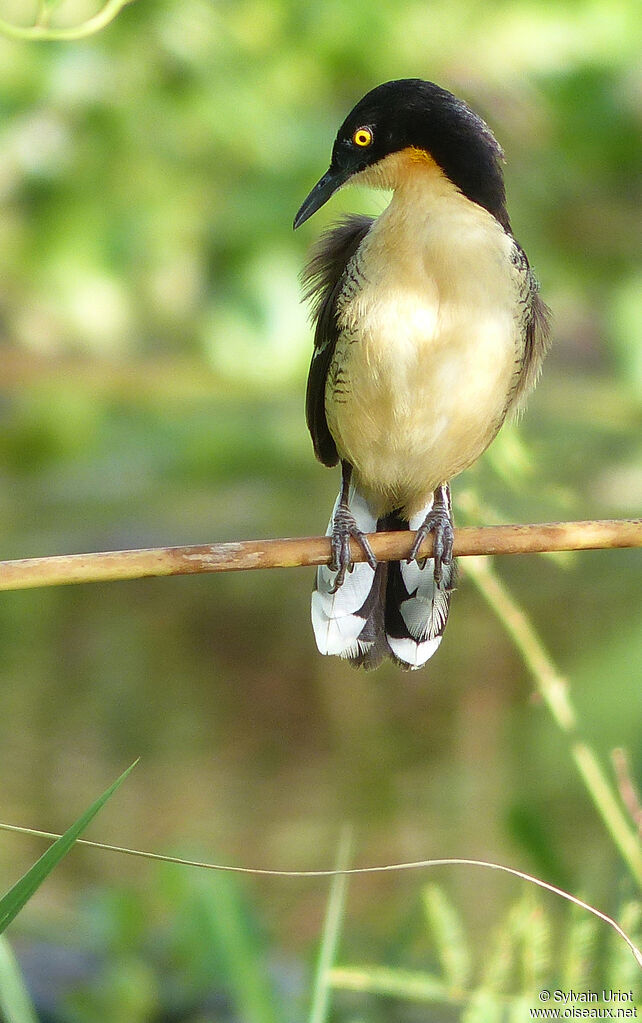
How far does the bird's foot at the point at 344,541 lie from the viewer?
272cm

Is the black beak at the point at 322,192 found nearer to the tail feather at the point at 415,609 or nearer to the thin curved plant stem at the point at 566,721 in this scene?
the thin curved plant stem at the point at 566,721

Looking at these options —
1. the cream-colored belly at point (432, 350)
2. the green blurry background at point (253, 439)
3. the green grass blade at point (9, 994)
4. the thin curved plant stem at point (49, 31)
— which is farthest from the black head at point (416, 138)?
the green blurry background at point (253, 439)

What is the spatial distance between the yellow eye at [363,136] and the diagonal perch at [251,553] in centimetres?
92

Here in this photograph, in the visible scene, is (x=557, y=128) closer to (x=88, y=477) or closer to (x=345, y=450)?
(x=88, y=477)

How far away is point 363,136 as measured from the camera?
2.81m

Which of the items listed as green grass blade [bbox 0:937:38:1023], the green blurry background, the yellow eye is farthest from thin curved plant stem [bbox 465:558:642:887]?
the green blurry background

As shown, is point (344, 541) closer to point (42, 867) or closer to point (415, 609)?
point (415, 609)

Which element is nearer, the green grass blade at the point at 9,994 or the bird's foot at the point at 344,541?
the green grass blade at the point at 9,994

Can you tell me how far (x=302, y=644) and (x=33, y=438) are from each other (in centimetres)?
176

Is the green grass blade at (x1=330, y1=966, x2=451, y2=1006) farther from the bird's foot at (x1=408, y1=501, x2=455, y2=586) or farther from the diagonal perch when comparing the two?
the bird's foot at (x1=408, y1=501, x2=455, y2=586)

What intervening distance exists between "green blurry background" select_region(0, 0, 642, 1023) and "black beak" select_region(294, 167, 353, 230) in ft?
6.02

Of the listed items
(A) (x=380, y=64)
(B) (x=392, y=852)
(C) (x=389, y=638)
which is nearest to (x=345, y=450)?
(C) (x=389, y=638)

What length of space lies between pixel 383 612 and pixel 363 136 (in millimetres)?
1135

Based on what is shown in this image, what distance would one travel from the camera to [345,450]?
326cm
